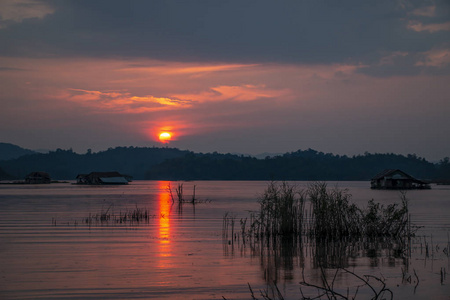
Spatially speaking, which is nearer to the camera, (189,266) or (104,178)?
(189,266)

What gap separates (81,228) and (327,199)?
15716 millimetres

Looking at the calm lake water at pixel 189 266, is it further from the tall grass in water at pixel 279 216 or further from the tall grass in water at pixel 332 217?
the tall grass in water at pixel 332 217

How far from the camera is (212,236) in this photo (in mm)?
29047

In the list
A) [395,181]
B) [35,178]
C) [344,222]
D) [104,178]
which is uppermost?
[35,178]

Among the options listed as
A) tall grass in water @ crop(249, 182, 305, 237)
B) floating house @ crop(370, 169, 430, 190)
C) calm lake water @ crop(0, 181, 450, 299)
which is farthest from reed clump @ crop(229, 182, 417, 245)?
floating house @ crop(370, 169, 430, 190)

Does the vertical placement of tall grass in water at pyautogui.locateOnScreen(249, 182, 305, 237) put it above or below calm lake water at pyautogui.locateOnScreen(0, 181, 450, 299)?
above

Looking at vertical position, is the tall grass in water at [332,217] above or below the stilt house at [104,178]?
below

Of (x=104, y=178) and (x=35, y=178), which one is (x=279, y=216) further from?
(x=35, y=178)

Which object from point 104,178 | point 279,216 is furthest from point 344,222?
point 104,178

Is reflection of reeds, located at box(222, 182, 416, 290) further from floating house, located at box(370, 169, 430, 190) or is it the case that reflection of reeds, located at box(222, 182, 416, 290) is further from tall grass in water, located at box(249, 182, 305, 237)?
floating house, located at box(370, 169, 430, 190)

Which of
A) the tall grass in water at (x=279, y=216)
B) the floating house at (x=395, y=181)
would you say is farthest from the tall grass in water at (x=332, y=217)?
the floating house at (x=395, y=181)

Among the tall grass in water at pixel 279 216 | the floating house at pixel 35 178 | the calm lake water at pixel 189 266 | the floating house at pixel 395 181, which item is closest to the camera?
the calm lake water at pixel 189 266

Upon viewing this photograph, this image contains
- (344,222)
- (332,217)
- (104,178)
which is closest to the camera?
(344,222)

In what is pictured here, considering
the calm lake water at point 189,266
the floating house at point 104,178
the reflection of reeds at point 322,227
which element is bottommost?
the calm lake water at point 189,266
